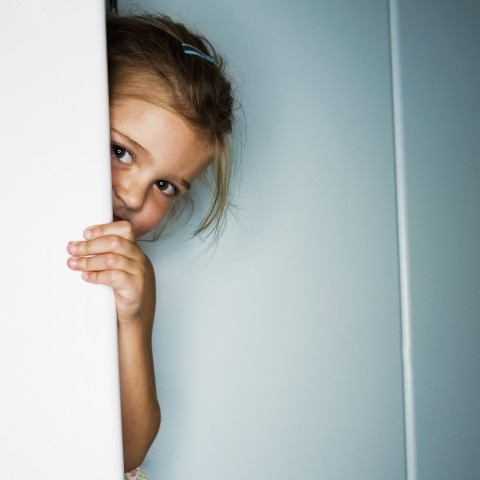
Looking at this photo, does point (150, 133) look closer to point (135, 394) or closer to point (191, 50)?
point (191, 50)

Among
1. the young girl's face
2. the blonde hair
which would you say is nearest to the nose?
the young girl's face

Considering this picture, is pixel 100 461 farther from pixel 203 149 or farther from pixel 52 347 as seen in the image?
pixel 203 149

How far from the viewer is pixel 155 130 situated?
2.05 feet

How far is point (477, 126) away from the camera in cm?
110

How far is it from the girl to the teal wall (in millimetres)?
129

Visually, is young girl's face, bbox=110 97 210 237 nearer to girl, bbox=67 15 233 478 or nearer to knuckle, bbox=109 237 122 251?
girl, bbox=67 15 233 478

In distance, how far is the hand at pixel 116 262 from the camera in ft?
1.25

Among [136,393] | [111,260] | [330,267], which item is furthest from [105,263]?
[330,267]

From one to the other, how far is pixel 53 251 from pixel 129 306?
13 centimetres

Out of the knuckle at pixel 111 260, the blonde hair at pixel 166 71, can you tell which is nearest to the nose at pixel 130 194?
the blonde hair at pixel 166 71

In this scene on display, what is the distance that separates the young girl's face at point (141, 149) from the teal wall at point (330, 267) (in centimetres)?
18

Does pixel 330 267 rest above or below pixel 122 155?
below

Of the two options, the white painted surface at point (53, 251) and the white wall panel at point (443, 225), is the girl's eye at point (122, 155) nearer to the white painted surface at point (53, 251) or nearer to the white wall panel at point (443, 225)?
the white painted surface at point (53, 251)

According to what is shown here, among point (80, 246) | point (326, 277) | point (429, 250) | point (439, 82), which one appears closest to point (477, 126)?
point (439, 82)
